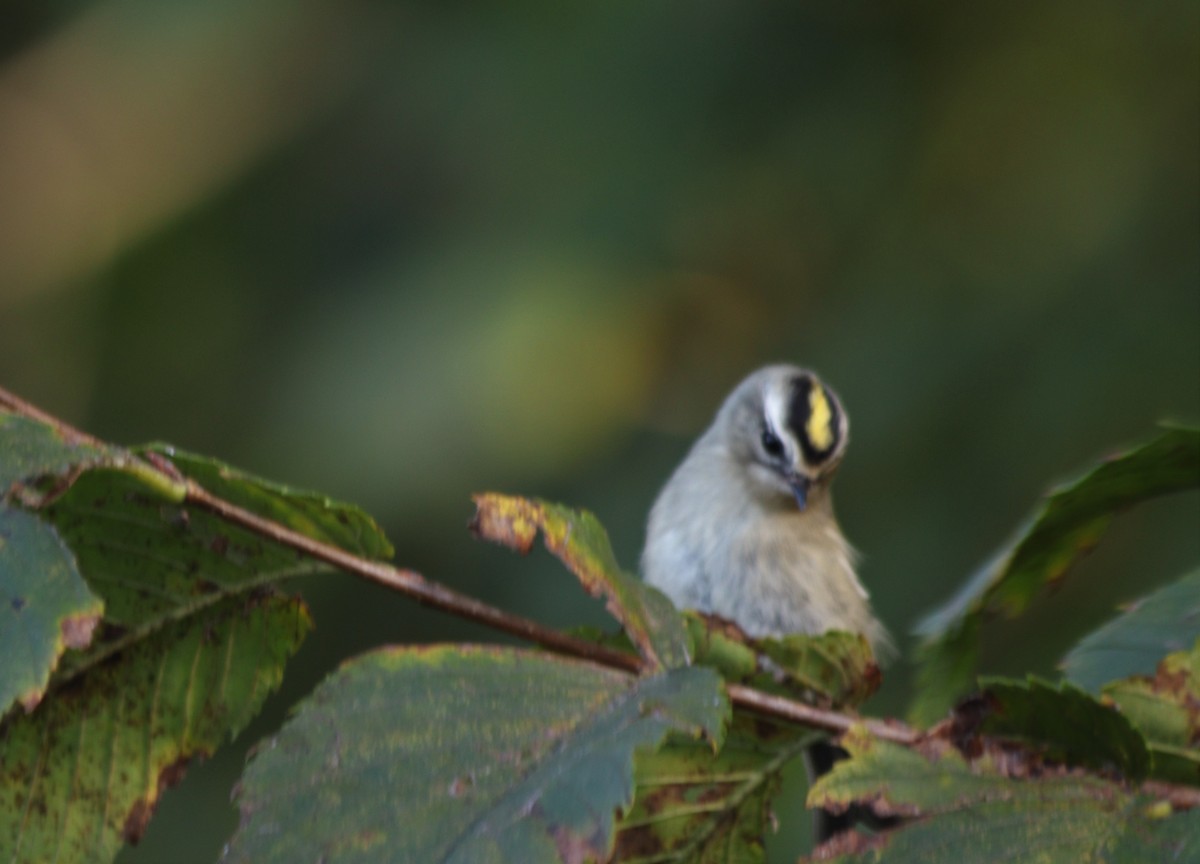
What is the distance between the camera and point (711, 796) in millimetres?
1365

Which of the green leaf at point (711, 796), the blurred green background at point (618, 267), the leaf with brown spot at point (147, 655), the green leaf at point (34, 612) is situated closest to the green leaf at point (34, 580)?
the green leaf at point (34, 612)

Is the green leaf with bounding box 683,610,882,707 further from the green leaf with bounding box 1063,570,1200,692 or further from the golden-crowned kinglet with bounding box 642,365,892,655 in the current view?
the golden-crowned kinglet with bounding box 642,365,892,655

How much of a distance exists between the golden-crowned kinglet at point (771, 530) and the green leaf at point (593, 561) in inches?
93.3

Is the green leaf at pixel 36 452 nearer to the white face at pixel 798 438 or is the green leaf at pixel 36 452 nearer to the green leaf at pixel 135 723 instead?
the green leaf at pixel 135 723

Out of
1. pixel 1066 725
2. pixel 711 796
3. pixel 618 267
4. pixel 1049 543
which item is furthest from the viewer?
pixel 618 267

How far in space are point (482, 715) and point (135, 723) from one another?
1.21 feet

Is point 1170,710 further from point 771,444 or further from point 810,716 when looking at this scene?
point 771,444

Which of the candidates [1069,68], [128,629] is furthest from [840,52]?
[128,629]

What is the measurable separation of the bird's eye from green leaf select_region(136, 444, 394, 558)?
109 inches

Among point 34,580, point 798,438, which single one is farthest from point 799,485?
point 34,580

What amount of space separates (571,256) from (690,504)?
1.09m

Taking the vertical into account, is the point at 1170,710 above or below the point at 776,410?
above

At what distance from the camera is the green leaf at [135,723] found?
52.4 inches

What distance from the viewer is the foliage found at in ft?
3.69
